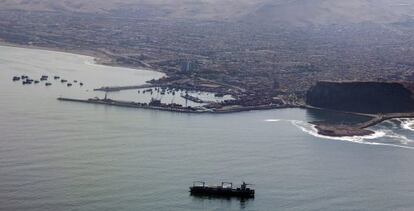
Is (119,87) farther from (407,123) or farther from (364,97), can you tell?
(407,123)

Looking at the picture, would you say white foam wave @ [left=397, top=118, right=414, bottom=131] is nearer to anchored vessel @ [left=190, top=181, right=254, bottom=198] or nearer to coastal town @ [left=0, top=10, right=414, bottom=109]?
coastal town @ [left=0, top=10, right=414, bottom=109]

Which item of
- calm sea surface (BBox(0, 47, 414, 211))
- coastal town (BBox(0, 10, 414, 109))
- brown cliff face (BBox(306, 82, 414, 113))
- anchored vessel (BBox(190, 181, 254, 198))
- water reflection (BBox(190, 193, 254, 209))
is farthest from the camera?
coastal town (BBox(0, 10, 414, 109))

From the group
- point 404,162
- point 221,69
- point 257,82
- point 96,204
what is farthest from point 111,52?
point 96,204

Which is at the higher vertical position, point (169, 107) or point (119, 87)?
point (119, 87)

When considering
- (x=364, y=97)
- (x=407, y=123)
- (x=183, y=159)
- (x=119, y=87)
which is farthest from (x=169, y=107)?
(x=183, y=159)

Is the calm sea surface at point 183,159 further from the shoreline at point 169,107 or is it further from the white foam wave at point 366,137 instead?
the shoreline at point 169,107

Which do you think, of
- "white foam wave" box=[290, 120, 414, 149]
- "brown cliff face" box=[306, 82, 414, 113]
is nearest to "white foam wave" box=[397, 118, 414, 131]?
"white foam wave" box=[290, 120, 414, 149]
